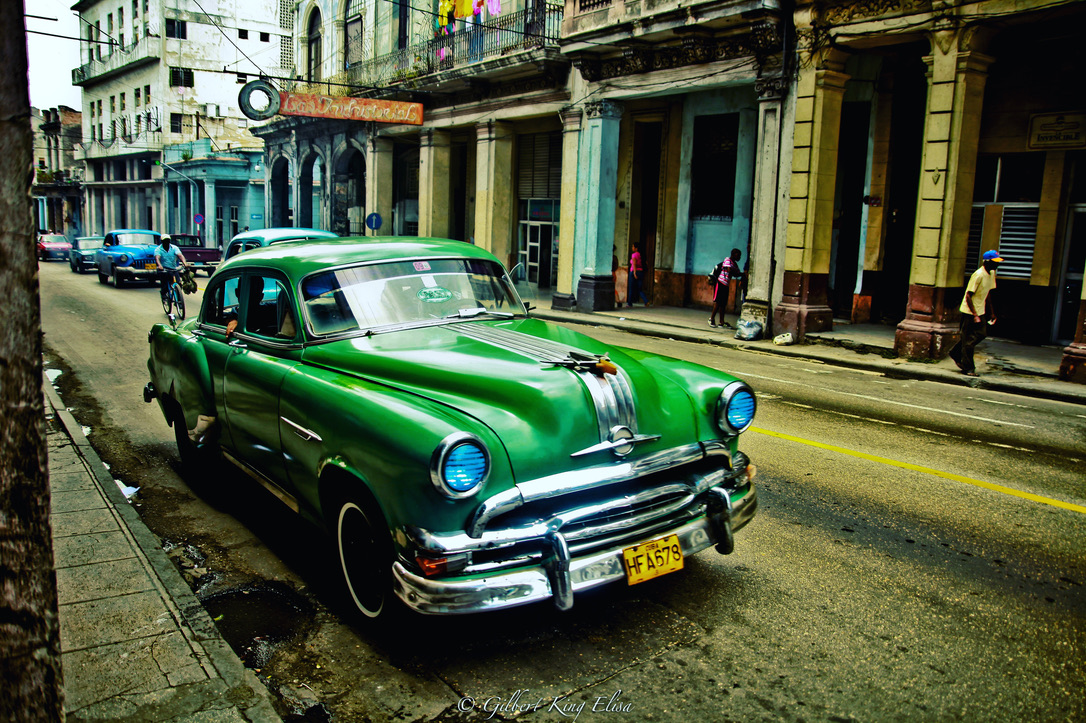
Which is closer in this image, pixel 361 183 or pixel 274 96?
pixel 274 96

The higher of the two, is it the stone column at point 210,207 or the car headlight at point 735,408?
the stone column at point 210,207

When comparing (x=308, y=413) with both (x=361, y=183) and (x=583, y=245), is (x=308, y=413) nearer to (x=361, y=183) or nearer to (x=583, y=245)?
(x=583, y=245)

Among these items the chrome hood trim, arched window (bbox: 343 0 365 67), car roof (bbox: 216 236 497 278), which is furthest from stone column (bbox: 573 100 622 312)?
the chrome hood trim

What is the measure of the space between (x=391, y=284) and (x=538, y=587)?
2235 mm

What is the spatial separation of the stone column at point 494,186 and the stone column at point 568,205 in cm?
336

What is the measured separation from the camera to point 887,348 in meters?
14.2

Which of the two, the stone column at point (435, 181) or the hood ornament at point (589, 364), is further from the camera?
the stone column at point (435, 181)

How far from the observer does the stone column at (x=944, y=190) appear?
13172 millimetres

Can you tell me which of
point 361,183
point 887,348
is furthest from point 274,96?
point 887,348

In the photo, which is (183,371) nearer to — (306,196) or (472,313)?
(472,313)

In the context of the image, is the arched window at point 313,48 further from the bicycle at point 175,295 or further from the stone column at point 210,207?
the bicycle at point 175,295

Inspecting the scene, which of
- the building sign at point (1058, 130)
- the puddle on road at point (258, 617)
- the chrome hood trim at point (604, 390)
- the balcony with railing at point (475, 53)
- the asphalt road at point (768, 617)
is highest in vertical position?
the balcony with railing at point (475, 53)

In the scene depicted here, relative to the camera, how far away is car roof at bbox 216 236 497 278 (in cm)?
491

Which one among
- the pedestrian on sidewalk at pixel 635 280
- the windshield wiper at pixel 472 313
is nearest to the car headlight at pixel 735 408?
the windshield wiper at pixel 472 313
